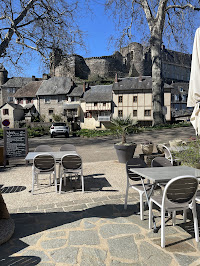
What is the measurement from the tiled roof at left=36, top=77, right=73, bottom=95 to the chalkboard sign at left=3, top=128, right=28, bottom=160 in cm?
3680

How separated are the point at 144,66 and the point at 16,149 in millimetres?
58346

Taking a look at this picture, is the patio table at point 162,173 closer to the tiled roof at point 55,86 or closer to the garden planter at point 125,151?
the garden planter at point 125,151

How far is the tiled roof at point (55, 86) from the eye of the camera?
1776 inches

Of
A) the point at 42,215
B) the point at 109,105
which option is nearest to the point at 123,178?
the point at 42,215

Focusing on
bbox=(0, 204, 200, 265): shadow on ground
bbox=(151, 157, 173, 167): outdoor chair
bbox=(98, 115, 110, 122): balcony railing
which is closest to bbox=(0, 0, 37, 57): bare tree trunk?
bbox=(0, 204, 200, 265): shadow on ground

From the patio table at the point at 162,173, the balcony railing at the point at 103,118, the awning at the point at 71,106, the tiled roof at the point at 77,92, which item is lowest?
the patio table at the point at 162,173

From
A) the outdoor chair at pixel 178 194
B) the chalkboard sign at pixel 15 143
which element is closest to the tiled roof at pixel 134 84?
the chalkboard sign at pixel 15 143

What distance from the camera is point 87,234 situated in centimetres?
331

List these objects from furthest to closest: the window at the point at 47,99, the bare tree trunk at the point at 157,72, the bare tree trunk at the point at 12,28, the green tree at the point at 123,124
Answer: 1. the window at the point at 47,99
2. the bare tree trunk at the point at 157,72
3. the bare tree trunk at the point at 12,28
4. the green tree at the point at 123,124

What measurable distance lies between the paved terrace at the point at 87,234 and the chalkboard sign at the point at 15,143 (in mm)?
3147

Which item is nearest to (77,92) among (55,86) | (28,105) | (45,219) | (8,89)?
(55,86)

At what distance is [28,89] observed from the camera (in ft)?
159

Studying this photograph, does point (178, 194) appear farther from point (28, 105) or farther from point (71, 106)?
point (28, 105)

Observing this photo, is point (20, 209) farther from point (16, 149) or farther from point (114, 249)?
point (16, 149)
